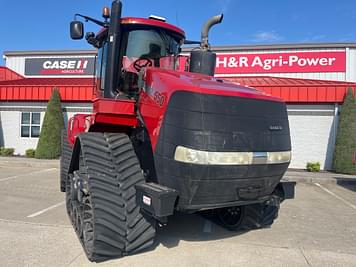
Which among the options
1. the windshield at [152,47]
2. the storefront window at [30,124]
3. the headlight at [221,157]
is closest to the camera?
the headlight at [221,157]

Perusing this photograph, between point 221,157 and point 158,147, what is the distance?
2.24 ft

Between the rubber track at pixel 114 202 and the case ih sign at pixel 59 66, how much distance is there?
56.6ft

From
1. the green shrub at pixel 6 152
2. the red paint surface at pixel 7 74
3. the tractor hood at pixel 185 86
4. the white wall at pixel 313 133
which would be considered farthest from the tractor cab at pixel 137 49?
the red paint surface at pixel 7 74

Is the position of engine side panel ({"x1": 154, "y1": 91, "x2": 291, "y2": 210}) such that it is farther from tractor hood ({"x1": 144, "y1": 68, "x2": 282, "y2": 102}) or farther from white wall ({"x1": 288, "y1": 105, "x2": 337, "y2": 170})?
white wall ({"x1": 288, "y1": 105, "x2": 337, "y2": 170})

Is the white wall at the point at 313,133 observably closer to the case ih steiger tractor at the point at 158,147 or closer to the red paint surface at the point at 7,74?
the case ih steiger tractor at the point at 158,147

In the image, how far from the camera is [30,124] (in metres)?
17.3

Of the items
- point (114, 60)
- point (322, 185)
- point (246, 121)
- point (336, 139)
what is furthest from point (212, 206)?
point (336, 139)

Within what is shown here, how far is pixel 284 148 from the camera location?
4051 mm

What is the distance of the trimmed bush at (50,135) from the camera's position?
15336 millimetres

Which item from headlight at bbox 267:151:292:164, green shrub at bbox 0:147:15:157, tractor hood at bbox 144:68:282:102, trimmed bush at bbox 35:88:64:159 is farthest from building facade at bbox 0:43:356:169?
tractor hood at bbox 144:68:282:102

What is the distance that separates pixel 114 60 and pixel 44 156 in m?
12.2

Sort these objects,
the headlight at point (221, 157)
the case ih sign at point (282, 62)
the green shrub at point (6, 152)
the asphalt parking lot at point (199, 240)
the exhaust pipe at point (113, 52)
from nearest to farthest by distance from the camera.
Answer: the headlight at point (221, 157) < the asphalt parking lot at point (199, 240) < the exhaust pipe at point (113, 52) < the green shrub at point (6, 152) < the case ih sign at point (282, 62)

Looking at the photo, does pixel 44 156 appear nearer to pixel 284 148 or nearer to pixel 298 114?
pixel 298 114

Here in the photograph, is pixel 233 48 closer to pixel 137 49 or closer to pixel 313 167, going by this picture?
pixel 313 167
